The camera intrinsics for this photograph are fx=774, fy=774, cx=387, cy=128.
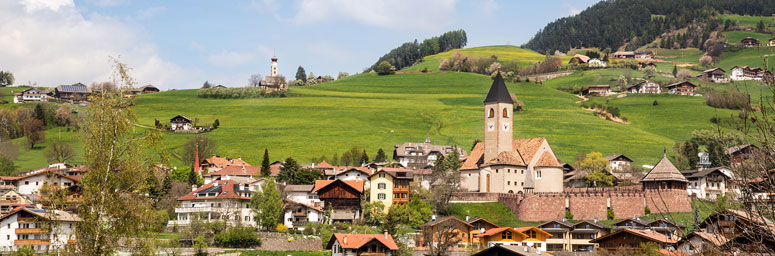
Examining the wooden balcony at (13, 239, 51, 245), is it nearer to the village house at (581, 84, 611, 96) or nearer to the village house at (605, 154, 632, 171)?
the village house at (605, 154, 632, 171)

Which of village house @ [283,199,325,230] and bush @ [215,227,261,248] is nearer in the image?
bush @ [215,227,261,248]

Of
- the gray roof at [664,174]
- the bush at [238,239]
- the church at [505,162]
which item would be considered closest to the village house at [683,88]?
the church at [505,162]

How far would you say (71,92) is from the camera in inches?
7303

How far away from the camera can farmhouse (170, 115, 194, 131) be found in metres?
142

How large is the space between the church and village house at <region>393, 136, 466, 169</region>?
23.3 meters

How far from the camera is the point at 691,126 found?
14262 cm

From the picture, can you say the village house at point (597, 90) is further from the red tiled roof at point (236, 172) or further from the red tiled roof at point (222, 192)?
the red tiled roof at point (222, 192)

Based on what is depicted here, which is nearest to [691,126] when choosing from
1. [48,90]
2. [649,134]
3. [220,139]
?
[649,134]

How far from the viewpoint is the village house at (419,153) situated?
120 metres

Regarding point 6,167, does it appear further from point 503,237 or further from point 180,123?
point 503,237

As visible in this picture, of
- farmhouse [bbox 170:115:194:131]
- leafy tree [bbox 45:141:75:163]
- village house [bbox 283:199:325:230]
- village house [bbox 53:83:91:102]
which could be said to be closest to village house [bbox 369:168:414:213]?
village house [bbox 283:199:325:230]

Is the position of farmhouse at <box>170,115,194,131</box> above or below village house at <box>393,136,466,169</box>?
above

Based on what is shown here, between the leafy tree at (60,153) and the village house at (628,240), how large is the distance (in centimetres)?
7778

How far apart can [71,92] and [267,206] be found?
129m
